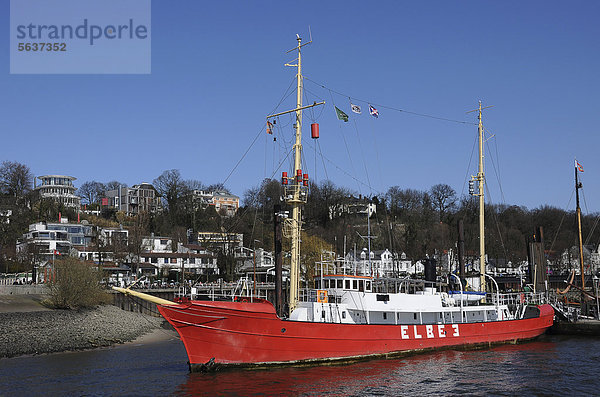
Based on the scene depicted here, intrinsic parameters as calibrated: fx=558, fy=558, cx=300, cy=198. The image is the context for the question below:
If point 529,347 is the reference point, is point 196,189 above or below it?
above

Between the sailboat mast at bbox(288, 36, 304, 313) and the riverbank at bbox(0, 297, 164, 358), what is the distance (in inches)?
617

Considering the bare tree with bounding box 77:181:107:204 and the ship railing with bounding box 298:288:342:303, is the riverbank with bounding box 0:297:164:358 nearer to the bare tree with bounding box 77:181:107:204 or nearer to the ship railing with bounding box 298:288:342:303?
the ship railing with bounding box 298:288:342:303

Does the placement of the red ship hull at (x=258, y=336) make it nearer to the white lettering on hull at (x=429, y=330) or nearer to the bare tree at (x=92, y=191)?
the white lettering on hull at (x=429, y=330)

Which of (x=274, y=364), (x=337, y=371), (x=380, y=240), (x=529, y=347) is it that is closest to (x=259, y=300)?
(x=274, y=364)

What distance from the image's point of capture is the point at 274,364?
2817 cm

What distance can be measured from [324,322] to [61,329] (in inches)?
840

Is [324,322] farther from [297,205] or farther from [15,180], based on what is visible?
[15,180]

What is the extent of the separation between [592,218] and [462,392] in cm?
10970

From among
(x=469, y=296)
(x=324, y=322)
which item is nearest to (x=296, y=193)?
(x=324, y=322)

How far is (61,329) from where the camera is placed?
4009 cm

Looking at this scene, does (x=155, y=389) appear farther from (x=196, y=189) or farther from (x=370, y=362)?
(x=196, y=189)

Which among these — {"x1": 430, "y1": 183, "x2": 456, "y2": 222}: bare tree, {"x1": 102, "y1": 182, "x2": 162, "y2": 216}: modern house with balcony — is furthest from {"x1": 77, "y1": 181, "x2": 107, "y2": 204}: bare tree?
{"x1": 430, "y1": 183, "x2": 456, "y2": 222}: bare tree

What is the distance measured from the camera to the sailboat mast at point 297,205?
104 ft

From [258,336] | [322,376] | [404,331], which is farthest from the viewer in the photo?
[404,331]
